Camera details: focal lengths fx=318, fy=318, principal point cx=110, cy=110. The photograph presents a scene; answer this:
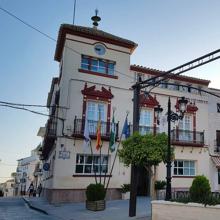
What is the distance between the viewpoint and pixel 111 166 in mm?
21938

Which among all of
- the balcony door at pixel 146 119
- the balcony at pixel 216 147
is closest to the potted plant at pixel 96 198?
the balcony door at pixel 146 119

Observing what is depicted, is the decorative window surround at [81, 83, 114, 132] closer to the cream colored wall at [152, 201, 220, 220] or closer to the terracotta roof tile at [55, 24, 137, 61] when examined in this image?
the terracotta roof tile at [55, 24, 137, 61]

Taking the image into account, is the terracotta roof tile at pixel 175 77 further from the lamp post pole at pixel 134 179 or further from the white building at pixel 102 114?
the lamp post pole at pixel 134 179

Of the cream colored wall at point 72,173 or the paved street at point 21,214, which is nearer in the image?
the paved street at point 21,214

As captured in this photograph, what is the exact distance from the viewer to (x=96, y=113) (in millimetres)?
22656

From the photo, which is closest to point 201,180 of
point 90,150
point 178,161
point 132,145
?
point 132,145

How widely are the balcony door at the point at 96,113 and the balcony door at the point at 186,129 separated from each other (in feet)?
20.7

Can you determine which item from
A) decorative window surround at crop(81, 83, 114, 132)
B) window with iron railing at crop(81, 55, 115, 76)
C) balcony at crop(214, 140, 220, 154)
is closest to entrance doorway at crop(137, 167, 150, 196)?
decorative window surround at crop(81, 83, 114, 132)

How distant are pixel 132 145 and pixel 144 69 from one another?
13.4 meters

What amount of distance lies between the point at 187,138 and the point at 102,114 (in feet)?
23.6

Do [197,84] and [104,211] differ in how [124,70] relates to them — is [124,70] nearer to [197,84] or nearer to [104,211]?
[197,84]

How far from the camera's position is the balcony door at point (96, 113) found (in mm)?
21953

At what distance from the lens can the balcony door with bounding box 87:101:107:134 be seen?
72.0ft

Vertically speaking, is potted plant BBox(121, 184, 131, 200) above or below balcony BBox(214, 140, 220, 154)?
below
